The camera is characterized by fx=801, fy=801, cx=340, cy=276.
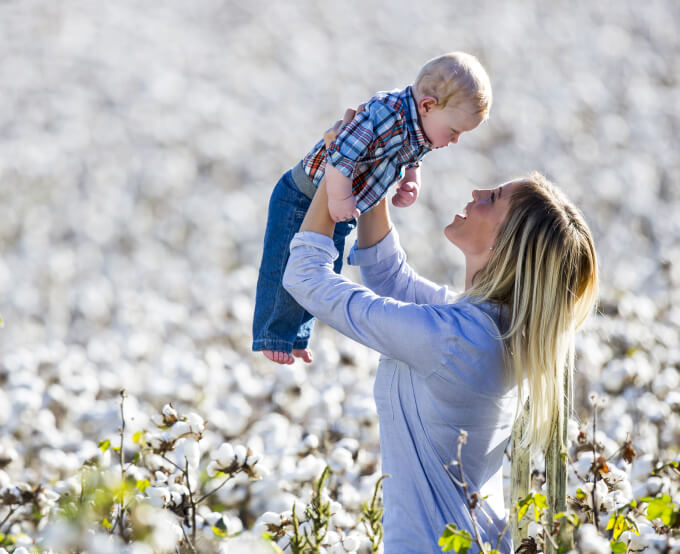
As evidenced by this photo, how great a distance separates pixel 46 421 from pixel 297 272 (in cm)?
255

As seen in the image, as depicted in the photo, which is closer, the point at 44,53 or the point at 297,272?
the point at 297,272

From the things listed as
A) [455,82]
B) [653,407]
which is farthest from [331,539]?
[653,407]

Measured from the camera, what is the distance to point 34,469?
3.89m

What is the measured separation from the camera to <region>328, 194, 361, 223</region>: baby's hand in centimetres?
193

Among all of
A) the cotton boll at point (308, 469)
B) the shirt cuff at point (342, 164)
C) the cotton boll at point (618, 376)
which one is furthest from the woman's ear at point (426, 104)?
the cotton boll at point (618, 376)

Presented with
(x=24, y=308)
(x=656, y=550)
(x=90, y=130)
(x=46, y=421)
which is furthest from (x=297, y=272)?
(x=90, y=130)

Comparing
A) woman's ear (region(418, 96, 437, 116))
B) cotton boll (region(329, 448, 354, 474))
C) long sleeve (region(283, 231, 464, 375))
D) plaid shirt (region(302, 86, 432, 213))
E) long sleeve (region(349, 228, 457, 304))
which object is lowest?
cotton boll (region(329, 448, 354, 474))

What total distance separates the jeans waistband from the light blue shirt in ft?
0.82

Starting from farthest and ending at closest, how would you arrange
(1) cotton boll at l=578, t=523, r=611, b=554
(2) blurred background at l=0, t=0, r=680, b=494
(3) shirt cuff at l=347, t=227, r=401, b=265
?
(2) blurred background at l=0, t=0, r=680, b=494, (3) shirt cuff at l=347, t=227, r=401, b=265, (1) cotton boll at l=578, t=523, r=611, b=554

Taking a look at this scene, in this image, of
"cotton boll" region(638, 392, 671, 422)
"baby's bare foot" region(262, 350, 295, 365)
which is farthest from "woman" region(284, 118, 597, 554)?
"cotton boll" region(638, 392, 671, 422)

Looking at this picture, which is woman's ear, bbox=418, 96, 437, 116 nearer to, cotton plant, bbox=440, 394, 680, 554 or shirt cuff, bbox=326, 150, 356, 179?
shirt cuff, bbox=326, 150, 356, 179

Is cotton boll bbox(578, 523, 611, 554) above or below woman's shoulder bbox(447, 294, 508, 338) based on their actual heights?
below

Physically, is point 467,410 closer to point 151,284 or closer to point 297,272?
point 297,272

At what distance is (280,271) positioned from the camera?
225 cm
